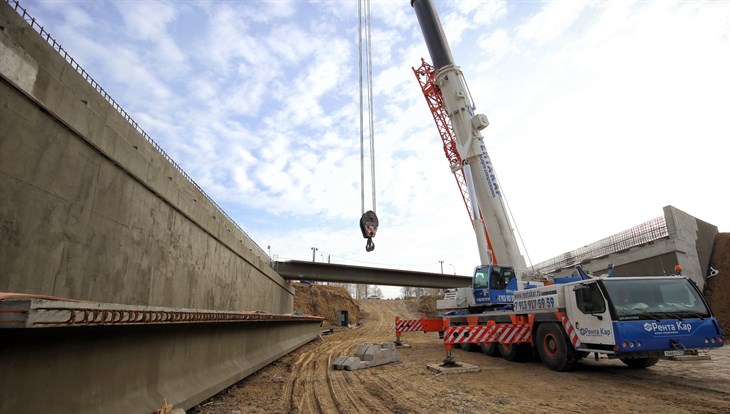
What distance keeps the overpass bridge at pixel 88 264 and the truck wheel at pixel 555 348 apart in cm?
699

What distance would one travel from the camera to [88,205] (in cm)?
600

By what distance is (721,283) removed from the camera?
61.9ft

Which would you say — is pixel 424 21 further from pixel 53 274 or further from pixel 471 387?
pixel 53 274

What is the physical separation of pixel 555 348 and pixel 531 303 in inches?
51.2

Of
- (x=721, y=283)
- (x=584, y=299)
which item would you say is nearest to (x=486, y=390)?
(x=584, y=299)

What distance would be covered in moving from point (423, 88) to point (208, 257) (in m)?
11.8

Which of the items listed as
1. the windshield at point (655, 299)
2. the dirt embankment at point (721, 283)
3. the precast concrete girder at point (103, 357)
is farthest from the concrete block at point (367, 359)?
the dirt embankment at point (721, 283)

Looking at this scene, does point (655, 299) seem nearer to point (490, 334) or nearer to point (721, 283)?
point (490, 334)

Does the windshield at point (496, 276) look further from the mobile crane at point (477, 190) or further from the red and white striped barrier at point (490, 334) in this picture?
the red and white striped barrier at point (490, 334)

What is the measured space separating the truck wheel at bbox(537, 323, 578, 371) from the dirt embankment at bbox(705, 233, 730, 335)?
41.3 feet

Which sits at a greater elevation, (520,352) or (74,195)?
(74,195)

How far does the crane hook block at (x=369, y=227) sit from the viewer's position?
39.0ft

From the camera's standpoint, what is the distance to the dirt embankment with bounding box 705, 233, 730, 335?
17.1 meters

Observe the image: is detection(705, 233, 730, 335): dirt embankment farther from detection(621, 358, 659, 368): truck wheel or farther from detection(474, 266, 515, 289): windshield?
detection(621, 358, 659, 368): truck wheel
